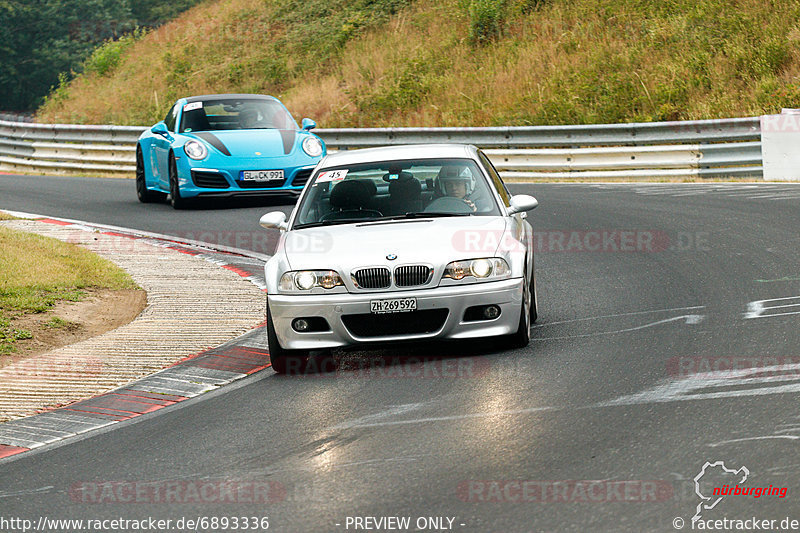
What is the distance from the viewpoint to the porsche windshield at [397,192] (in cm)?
855

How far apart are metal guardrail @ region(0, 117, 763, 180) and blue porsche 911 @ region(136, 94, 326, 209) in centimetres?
518

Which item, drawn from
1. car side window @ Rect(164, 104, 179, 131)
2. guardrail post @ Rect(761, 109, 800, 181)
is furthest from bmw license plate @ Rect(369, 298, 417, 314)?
guardrail post @ Rect(761, 109, 800, 181)

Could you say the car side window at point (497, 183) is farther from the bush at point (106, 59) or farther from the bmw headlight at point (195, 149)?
the bush at point (106, 59)

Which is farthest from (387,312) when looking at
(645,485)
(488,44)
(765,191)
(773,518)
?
(488,44)

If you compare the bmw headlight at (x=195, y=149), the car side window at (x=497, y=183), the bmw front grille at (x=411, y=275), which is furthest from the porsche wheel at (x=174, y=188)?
the bmw front grille at (x=411, y=275)

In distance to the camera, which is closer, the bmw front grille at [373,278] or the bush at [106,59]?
the bmw front grille at [373,278]

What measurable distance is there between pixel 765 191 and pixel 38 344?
10953 millimetres

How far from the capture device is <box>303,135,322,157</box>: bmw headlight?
16797 mm

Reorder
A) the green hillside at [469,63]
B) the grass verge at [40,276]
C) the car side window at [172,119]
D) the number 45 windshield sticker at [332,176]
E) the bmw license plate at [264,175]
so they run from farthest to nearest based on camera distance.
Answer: the green hillside at [469,63] < the car side window at [172,119] < the bmw license plate at [264,175] < the grass verge at [40,276] < the number 45 windshield sticker at [332,176]

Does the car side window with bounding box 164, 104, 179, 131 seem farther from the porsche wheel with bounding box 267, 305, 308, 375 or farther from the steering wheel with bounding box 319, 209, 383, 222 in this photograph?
the porsche wheel with bounding box 267, 305, 308, 375

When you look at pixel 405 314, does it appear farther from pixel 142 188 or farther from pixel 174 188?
pixel 142 188

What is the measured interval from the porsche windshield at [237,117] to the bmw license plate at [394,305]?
10474 millimetres

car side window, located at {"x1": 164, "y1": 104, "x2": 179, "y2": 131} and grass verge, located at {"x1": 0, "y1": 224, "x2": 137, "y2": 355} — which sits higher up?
car side window, located at {"x1": 164, "y1": 104, "x2": 179, "y2": 131}

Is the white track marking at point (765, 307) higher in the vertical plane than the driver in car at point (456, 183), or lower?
lower
